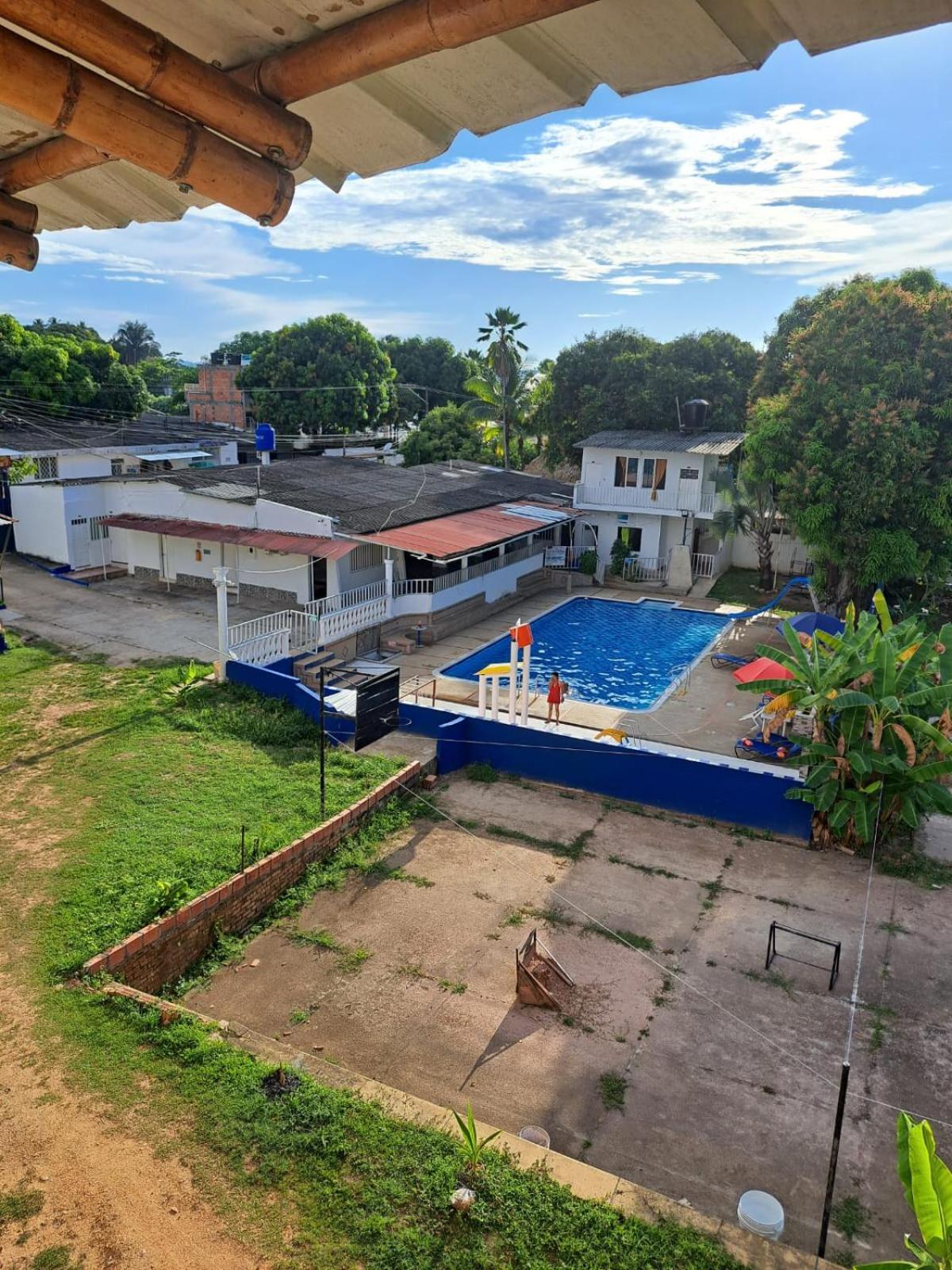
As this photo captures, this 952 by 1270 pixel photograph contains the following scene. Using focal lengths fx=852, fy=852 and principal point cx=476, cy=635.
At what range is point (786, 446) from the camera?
79.5 ft

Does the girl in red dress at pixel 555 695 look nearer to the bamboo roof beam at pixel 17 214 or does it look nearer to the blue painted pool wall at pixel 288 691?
the blue painted pool wall at pixel 288 691

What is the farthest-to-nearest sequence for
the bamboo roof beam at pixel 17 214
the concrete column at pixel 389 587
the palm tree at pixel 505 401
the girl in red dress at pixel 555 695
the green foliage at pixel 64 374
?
1. the palm tree at pixel 505 401
2. the green foliage at pixel 64 374
3. the concrete column at pixel 389 587
4. the girl in red dress at pixel 555 695
5. the bamboo roof beam at pixel 17 214

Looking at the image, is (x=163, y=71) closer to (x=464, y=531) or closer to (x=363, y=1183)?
(x=363, y=1183)

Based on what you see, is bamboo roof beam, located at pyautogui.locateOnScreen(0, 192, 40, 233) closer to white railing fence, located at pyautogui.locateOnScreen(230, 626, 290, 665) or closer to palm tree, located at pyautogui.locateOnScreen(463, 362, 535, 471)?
white railing fence, located at pyautogui.locateOnScreen(230, 626, 290, 665)

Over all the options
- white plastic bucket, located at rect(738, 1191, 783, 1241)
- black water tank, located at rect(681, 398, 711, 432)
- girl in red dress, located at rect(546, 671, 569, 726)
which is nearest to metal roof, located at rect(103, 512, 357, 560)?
girl in red dress, located at rect(546, 671, 569, 726)

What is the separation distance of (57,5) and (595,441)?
32039 millimetres

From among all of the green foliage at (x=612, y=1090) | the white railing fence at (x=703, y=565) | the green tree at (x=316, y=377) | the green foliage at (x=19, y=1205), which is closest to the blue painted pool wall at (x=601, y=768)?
the green foliage at (x=612, y=1090)

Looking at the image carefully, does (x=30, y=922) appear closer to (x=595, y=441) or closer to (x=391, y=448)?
(x=595, y=441)

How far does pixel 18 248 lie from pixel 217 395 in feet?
222

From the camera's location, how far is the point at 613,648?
82.4 ft

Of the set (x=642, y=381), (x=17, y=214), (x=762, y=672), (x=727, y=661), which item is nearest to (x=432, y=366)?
(x=642, y=381)

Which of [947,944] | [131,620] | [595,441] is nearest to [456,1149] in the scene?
[947,944]

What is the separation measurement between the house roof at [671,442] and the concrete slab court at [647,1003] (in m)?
19.9

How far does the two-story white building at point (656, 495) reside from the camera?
3088 cm
